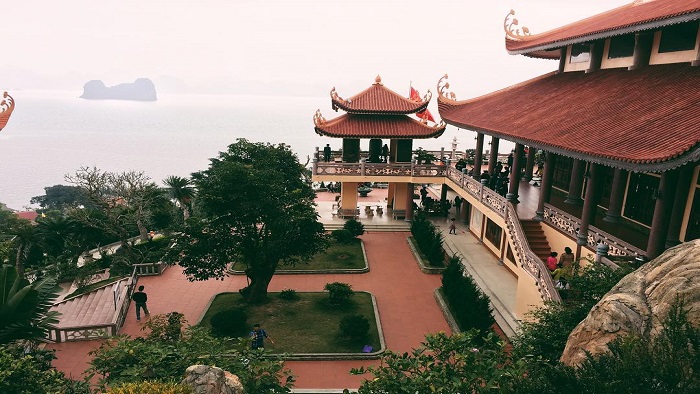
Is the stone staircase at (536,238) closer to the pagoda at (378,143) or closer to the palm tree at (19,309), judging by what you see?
the pagoda at (378,143)

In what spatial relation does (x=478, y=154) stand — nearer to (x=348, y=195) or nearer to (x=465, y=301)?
(x=348, y=195)

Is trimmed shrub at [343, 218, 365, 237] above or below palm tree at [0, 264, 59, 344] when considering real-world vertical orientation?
below

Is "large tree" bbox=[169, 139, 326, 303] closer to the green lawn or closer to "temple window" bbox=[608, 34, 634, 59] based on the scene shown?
the green lawn

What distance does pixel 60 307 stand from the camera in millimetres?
17125

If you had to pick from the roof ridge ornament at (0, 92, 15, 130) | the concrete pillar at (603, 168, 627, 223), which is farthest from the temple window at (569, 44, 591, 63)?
the roof ridge ornament at (0, 92, 15, 130)

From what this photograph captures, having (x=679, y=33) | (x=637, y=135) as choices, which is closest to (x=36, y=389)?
(x=637, y=135)

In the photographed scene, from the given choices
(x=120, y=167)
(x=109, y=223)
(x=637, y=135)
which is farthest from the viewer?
(x=120, y=167)

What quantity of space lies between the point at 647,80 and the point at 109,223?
22.3 meters

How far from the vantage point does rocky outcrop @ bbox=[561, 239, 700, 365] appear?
246 inches

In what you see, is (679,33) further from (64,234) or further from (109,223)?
(64,234)

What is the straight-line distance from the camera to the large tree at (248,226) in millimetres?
14688

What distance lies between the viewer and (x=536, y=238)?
15.7 metres

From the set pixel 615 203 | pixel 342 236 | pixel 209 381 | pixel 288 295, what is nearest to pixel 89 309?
pixel 288 295

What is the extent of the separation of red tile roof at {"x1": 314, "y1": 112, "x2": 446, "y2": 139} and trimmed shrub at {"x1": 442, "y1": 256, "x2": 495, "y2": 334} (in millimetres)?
11217
